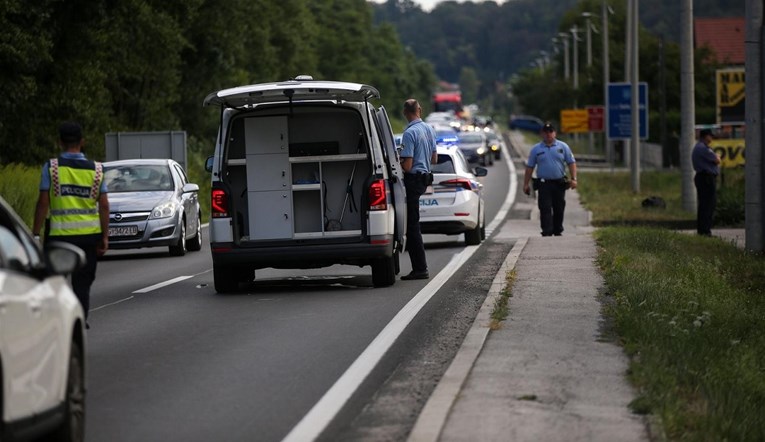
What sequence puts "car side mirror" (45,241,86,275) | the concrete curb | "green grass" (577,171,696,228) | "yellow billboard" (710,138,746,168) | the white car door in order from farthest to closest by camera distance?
"yellow billboard" (710,138,746,168) → "green grass" (577,171,696,228) → the concrete curb → "car side mirror" (45,241,86,275) → the white car door

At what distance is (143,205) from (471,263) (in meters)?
6.19

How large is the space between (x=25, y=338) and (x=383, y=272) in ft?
35.0

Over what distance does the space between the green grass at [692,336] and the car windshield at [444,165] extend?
4.64m

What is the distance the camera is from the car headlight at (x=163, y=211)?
80.2 ft

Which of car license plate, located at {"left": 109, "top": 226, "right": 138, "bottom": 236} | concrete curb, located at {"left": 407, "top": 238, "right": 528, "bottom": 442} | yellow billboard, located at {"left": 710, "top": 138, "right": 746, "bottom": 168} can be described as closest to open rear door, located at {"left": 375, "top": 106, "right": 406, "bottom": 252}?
concrete curb, located at {"left": 407, "top": 238, "right": 528, "bottom": 442}

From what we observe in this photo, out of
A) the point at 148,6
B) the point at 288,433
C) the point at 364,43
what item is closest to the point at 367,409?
the point at 288,433

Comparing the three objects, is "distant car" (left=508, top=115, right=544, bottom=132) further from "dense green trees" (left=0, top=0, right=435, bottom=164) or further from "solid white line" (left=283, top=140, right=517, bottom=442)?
"solid white line" (left=283, top=140, right=517, bottom=442)

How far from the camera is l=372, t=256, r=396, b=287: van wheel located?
1711cm

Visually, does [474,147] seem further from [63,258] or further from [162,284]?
[63,258]

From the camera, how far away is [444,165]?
25.2m

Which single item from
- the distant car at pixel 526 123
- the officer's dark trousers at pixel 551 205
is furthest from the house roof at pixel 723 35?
the officer's dark trousers at pixel 551 205

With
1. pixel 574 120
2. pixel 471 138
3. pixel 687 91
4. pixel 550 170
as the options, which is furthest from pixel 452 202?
pixel 574 120

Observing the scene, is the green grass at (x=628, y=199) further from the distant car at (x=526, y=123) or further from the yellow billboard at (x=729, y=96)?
the distant car at (x=526, y=123)

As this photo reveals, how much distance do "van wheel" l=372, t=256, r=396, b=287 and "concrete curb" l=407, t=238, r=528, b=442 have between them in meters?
2.69
